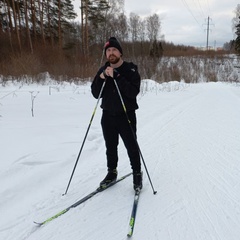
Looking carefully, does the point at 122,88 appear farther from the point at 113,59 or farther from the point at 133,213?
the point at 133,213

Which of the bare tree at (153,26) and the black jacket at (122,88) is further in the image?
the bare tree at (153,26)

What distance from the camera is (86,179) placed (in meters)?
3.90

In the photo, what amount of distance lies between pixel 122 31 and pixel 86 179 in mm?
36574

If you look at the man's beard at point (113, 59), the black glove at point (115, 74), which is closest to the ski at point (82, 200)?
the black glove at point (115, 74)

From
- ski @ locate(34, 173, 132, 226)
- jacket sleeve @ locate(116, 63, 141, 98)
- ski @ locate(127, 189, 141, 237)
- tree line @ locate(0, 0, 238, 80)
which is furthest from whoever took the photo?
tree line @ locate(0, 0, 238, 80)

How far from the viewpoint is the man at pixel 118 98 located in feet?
10.7

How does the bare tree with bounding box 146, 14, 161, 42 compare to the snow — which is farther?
the bare tree with bounding box 146, 14, 161, 42

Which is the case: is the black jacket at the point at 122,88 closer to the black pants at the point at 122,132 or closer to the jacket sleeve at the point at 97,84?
the jacket sleeve at the point at 97,84

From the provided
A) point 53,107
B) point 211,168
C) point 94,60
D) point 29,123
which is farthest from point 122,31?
point 211,168

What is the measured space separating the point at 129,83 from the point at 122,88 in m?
0.11

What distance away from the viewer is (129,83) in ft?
10.6

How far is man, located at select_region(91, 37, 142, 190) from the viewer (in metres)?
3.27

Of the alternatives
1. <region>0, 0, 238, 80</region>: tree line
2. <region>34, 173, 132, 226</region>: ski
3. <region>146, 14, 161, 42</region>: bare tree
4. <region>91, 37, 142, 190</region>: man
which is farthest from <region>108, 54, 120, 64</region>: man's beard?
<region>146, 14, 161, 42</region>: bare tree

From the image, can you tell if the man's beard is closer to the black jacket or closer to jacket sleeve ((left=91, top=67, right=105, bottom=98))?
the black jacket
